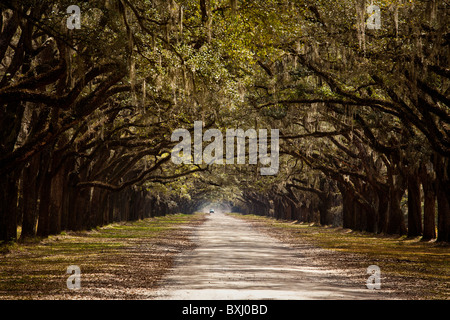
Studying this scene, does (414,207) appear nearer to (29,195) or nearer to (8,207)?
(29,195)

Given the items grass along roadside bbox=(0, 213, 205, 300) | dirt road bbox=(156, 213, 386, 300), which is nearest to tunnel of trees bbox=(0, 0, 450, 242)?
grass along roadside bbox=(0, 213, 205, 300)

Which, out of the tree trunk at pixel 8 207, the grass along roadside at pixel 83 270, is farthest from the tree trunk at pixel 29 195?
the tree trunk at pixel 8 207

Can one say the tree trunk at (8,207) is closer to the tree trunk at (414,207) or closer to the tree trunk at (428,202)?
the tree trunk at (428,202)

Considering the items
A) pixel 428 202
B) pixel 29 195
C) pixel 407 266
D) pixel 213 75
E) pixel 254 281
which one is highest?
pixel 213 75

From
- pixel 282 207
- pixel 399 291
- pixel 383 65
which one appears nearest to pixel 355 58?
pixel 383 65

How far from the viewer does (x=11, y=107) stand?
61.3 ft

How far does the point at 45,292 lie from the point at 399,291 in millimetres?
6742

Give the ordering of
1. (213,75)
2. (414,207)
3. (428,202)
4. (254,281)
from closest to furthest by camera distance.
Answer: (254,281) → (213,75) → (428,202) → (414,207)

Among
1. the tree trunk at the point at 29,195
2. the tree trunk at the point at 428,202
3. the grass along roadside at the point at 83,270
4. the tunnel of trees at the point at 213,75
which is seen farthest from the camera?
the tree trunk at the point at 428,202

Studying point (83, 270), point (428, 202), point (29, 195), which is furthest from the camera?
point (428, 202)

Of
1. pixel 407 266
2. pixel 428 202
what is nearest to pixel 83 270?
pixel 407 266

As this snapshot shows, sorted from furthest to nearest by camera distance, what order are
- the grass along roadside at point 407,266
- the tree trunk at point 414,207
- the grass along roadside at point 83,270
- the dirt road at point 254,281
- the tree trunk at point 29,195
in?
the tree trunk at point 414,207 < the tree trunk at point 29,195 < the grass along roadside at point 407,266 < the grass along roadside at point 83,270 < the dirt road at point 254,281

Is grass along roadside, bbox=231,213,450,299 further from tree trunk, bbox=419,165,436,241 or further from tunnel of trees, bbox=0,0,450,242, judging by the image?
tunnel of trees, bbox=0,0,450,242

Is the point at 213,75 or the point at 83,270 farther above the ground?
the point at 213,75
